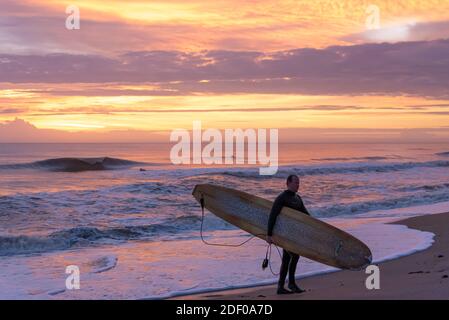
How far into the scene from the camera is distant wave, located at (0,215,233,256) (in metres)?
12.1

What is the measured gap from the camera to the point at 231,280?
857cm

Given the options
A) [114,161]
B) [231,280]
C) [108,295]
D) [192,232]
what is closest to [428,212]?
[192,232]

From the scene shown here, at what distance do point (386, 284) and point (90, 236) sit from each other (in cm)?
753

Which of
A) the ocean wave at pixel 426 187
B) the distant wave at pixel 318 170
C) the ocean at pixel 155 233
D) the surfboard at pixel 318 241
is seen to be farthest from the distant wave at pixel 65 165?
the surfboard at pixel 318 241

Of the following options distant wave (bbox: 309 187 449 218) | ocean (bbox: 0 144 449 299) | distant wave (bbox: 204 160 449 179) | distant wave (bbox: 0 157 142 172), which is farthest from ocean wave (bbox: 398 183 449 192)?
A: distant wave (bbox: 0 157 142 172)

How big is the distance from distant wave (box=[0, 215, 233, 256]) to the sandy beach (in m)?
5.04

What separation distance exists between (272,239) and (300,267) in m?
1.56

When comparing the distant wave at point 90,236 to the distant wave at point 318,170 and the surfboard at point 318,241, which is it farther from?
the distant wave at point 318,170

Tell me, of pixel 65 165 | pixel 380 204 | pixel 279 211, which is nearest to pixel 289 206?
pixel 279 211

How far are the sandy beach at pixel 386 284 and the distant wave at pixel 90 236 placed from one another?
5.04 meters

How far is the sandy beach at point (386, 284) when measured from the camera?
688cm

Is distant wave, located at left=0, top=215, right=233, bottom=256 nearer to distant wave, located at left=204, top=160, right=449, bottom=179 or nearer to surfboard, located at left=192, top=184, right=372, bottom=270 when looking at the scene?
surfboard, located at left=192, top=184, right=372, bottom=270

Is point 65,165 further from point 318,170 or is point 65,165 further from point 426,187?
point 426,187

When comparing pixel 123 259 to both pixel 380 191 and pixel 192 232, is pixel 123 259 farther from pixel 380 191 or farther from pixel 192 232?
pixel 380 191
